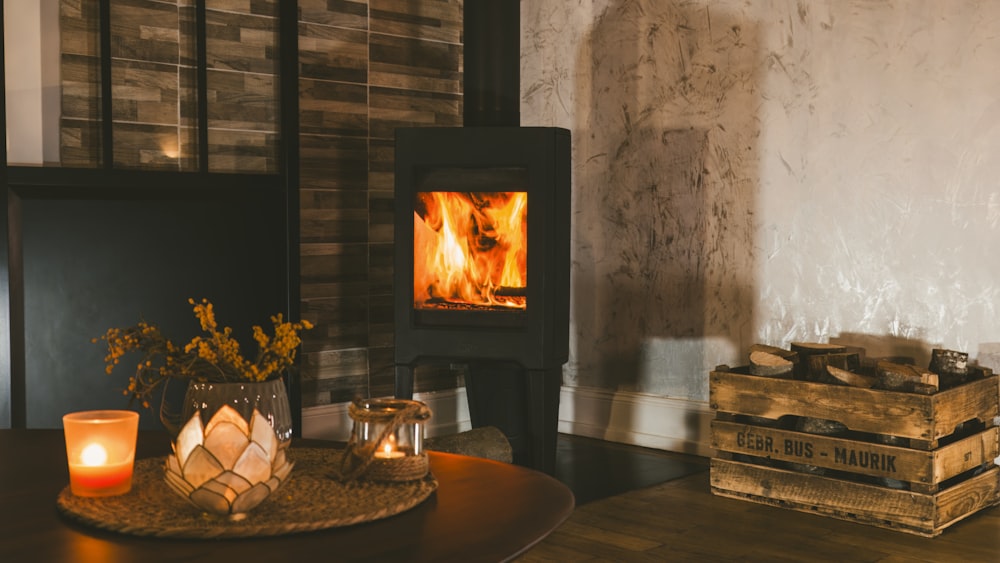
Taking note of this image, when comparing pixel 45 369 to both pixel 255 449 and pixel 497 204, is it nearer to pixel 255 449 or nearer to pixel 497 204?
pixel 497 204

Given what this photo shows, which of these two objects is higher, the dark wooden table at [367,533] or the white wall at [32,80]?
the white wall at [32,80]

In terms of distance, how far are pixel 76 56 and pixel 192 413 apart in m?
2.47

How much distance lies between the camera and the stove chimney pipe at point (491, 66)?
143 inches

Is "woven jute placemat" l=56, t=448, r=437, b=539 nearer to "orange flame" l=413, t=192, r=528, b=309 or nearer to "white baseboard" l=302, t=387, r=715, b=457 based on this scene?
"orange flame" l=413, t=192, r=528, b=309

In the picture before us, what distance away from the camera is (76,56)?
3.29 metres

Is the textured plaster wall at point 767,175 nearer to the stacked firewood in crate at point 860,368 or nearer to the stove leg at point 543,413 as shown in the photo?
the stacked firewood in crate at point 860,368

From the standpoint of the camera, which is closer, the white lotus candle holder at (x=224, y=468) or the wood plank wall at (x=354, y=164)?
the white lotus candle holder at (x=224, y=468)

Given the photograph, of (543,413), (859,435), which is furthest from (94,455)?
(859,435)

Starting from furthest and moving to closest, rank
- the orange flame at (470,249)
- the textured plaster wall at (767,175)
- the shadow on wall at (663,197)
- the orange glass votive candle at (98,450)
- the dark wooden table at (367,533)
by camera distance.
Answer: the shadow on wall at (663,197)
the orange flame at (470,249)
the textured plaster wall at (767,175)
the orange glass votive candle at (98,450)
the dark wooden table at (367,533)

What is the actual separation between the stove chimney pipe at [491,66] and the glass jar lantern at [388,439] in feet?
7.96

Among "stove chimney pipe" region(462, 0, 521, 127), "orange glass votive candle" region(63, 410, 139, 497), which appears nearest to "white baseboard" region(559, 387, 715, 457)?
"stove chimney pipe" region(462, 0, 521, 127)

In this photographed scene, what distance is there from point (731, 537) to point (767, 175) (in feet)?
4.62

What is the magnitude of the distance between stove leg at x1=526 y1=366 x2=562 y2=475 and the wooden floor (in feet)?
0.89

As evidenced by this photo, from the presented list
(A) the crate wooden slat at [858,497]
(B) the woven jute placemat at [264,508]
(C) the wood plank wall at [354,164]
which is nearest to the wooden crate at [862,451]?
(A) the crate wooden slat at [858,497]
